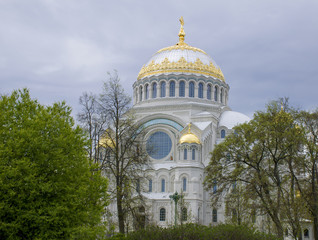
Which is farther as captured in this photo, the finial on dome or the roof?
the finial on dome

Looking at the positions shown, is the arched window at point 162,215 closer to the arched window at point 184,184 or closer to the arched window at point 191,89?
the arched window at point 184,184

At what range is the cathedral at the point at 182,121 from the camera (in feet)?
151

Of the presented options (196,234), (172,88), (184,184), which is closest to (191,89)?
(172,88)

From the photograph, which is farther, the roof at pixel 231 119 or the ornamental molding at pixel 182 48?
the ornamental molding at pixel 182 48

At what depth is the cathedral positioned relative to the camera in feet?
151

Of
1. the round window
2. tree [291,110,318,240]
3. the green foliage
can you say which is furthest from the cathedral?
the green foliage

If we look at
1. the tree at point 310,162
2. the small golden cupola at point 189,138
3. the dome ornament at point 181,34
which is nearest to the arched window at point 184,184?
the small golden cupola at point 189,138

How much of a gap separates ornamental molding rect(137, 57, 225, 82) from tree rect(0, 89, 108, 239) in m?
36.7

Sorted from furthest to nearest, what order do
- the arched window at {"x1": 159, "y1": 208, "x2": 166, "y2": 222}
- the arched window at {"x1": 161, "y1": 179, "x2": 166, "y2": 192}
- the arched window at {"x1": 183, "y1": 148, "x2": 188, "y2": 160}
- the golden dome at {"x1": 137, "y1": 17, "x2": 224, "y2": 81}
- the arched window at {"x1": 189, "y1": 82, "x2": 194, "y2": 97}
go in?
1. the golden dome at {"x1": 137, "y1": 17, "x2": 224, "y2": 81}
2. the arched window at {"x1": 189, "y1": 82, "x2": 194, "y2": 97}
3. the arched window at {"x1": 161, "y1": 179, "x2": 166, "y2": 192}
4. the arched window at {"x1": 183, "y1": 148, "x2": 188, "y2": 160}
5. the arched window at {"x1": 159, "y1": 208, "x2": 166, "y2": 222}

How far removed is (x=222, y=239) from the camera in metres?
17.2

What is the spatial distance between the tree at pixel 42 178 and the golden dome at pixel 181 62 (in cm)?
3689

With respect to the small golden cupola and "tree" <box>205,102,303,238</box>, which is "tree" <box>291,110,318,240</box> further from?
the small golden cupola

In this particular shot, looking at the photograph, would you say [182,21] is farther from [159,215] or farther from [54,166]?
[54,166]

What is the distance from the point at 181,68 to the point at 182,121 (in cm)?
780
